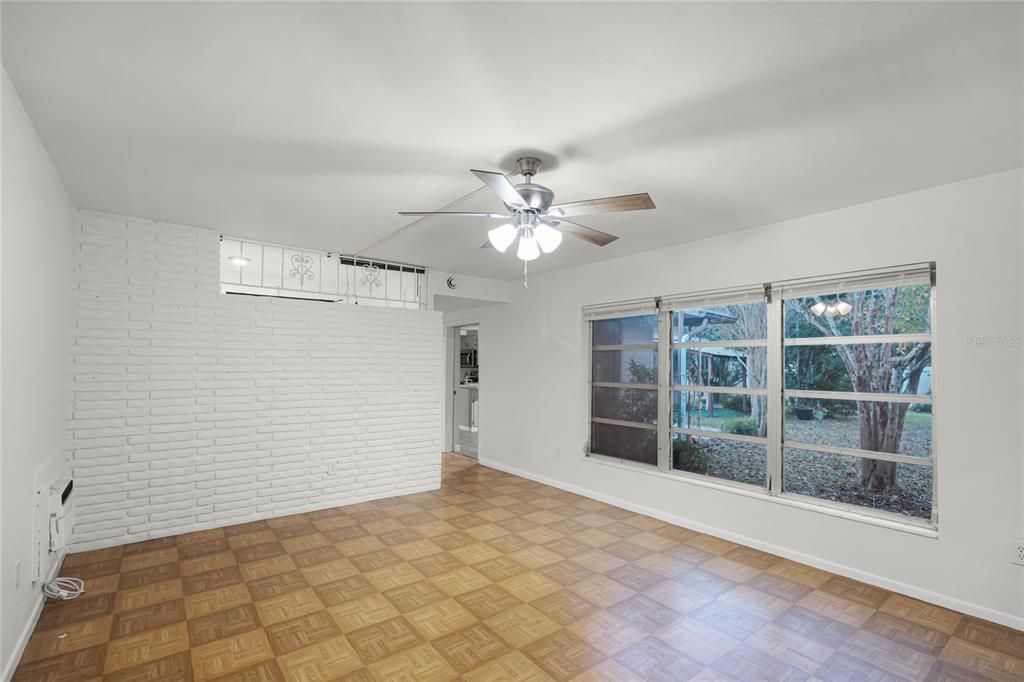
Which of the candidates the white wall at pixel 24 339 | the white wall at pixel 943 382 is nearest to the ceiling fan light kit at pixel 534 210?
the white wall at pixel 24 339

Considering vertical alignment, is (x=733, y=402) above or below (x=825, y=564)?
above

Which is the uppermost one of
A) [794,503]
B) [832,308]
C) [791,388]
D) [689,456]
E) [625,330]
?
[832,308]

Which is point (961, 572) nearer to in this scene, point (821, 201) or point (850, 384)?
point (850, 384)

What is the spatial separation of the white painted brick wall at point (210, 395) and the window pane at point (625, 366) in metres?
2.09

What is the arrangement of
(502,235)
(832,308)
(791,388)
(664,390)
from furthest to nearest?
(664,390) → (791,388) → (832,308) → (502,235)

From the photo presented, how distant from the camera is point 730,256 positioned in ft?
13.6

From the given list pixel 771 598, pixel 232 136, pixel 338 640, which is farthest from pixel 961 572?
pixel 232 136

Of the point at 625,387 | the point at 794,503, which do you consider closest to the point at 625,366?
the point at 625,387

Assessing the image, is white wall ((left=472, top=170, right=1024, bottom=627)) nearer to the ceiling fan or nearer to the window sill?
the window sill

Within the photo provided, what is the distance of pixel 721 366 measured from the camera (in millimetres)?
4320

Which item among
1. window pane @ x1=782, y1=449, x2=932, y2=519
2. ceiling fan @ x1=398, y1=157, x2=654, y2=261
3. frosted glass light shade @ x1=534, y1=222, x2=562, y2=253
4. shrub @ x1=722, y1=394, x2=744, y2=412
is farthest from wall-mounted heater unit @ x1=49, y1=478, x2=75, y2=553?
window pane @ x1=782, y1=449, x2=932, y2=519

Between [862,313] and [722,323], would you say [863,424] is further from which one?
[722,323]

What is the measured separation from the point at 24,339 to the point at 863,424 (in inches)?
199

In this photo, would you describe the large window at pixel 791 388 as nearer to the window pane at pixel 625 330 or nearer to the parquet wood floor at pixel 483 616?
the window pane at pixel 625 330
